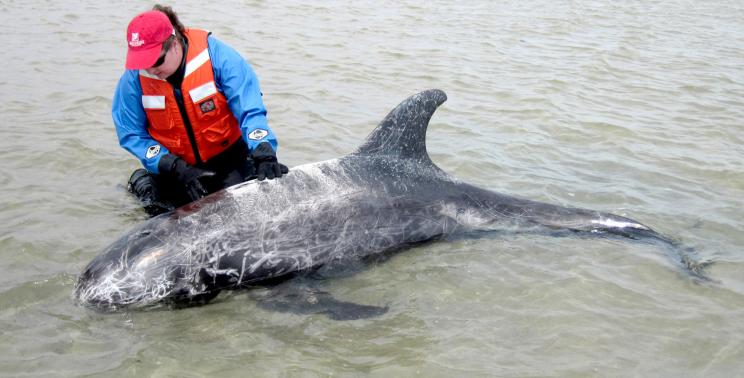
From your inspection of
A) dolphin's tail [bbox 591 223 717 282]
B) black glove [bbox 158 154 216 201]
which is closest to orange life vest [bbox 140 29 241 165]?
black glove [bbox 158 154 216 201]

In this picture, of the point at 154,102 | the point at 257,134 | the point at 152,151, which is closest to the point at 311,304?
the point at 257,134

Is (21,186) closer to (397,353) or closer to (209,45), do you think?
(209,45)

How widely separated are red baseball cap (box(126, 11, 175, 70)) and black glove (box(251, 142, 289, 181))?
3.62ft

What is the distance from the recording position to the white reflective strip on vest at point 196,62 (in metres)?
6.52

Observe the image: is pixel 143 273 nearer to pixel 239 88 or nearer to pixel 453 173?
pixel 239 88

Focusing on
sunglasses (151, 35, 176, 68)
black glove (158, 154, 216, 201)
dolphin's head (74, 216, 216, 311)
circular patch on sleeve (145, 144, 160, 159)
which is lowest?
dolphin's head (74, 216, 216, 311)

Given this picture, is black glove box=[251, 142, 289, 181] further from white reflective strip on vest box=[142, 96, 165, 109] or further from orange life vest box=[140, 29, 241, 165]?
white reflective strip on vest box=[142, 96, 165, 109]

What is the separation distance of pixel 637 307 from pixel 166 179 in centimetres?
445

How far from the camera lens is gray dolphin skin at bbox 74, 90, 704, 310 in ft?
18.3

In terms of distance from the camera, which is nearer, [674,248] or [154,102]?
[154,102]

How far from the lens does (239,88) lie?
6.52 metres

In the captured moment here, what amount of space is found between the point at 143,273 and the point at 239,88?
1912 millimetres

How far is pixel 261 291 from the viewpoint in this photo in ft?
19.4

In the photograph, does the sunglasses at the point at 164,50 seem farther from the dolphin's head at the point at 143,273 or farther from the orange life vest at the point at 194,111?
the dolphin's head at the point at 143,273
